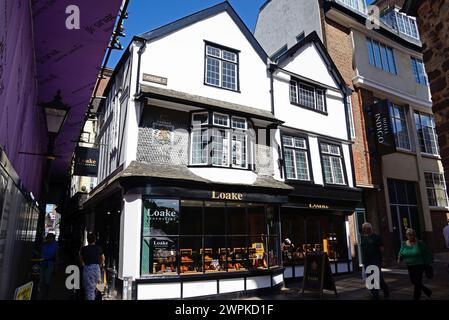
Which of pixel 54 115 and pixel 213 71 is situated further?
pixel 213 71

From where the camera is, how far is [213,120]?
37.0 ft

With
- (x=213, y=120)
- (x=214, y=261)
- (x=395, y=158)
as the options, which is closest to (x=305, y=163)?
(x=213, y=120)

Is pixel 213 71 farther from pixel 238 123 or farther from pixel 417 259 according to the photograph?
pixel 417 259

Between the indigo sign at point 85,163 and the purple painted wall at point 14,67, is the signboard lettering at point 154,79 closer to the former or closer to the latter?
the purple painted wall at point 14,67

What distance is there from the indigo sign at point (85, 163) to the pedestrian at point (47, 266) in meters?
3.69

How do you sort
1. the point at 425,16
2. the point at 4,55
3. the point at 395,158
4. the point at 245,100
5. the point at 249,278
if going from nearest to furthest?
the point at 4,55 < the point at 425,16 < the point at 249,278 < the point at 245,100 < the point at 395,158

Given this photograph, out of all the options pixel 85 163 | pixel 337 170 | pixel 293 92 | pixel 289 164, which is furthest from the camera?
pixel 337 170

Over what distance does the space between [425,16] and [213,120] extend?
698cm

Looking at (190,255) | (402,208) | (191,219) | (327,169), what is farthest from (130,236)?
(402,208)

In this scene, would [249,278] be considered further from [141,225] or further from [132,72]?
[132,72]

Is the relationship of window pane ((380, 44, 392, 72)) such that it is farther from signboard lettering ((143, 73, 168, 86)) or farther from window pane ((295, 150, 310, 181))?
signboard lettering ((143, 73, 168, 86))

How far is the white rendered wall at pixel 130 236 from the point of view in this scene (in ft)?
29.5

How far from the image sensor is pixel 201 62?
39.1 feet

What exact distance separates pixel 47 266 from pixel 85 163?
499 cm
